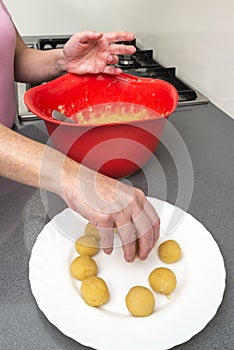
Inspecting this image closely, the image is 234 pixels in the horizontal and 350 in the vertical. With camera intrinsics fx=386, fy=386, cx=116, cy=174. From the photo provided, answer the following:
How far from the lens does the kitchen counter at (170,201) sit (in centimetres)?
57

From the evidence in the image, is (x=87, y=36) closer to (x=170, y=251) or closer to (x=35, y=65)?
(x=35, y=65)

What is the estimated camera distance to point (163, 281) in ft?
2.03

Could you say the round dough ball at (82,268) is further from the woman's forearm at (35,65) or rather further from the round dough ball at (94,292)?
the woman's forearm at (35,65)

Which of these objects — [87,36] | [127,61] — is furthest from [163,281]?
[127,61]

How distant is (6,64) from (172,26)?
721 mm

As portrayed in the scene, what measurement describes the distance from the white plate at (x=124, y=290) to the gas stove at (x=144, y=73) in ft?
1.88

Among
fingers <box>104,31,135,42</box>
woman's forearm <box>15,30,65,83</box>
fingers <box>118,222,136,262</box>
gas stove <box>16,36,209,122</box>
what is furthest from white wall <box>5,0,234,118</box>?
fingers <box>118,222,136,262</box>

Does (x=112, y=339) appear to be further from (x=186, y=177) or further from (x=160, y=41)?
(x=160, y=41)

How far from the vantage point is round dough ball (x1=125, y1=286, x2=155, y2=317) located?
0.58 meters

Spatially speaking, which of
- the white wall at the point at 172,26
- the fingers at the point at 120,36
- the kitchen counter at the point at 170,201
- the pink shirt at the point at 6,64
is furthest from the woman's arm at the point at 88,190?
the white wall at the point at 172,26

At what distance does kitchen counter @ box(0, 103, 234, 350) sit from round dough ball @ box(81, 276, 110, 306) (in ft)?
0.21

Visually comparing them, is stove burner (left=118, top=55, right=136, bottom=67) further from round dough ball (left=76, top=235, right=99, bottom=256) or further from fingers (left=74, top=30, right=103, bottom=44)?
round dough ball (left=76, top=235, right=99, bottom=256)

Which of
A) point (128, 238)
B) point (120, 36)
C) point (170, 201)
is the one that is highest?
point (120, 36)

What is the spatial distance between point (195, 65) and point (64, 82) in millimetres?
527
